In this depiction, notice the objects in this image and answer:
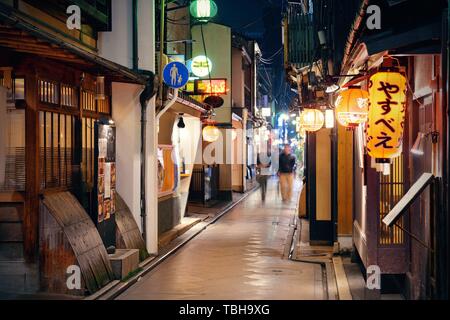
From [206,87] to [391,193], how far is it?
18915mm

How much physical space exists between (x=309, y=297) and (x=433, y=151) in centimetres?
489

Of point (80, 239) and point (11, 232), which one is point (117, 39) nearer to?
point (80, 239)

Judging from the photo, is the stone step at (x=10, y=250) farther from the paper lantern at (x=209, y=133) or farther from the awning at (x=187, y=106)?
the paper lantern at (x=209, y=133)

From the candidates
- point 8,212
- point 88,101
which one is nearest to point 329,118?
point 88,101

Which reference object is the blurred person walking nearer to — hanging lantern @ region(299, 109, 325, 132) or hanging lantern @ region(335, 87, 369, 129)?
hanging lantern @ region(299, 109, 325, 132)

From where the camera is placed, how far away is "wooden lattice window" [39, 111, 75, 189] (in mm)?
12789

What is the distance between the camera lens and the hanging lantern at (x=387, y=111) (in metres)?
10.8

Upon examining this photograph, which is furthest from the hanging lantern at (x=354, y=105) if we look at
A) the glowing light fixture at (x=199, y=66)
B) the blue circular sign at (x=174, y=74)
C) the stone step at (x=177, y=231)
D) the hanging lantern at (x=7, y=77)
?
the glowing light fixture at (x=199, y=66)

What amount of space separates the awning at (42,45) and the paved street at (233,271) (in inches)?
205

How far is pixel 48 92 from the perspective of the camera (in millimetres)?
12977

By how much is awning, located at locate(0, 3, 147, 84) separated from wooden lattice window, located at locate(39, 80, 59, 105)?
1.95 ft

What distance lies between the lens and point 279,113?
86.8 metres

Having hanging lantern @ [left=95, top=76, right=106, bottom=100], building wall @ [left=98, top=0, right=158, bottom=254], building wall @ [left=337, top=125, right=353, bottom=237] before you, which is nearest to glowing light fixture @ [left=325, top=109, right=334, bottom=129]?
building wall @ [left=337, top=125, right=353, bottom=237]
